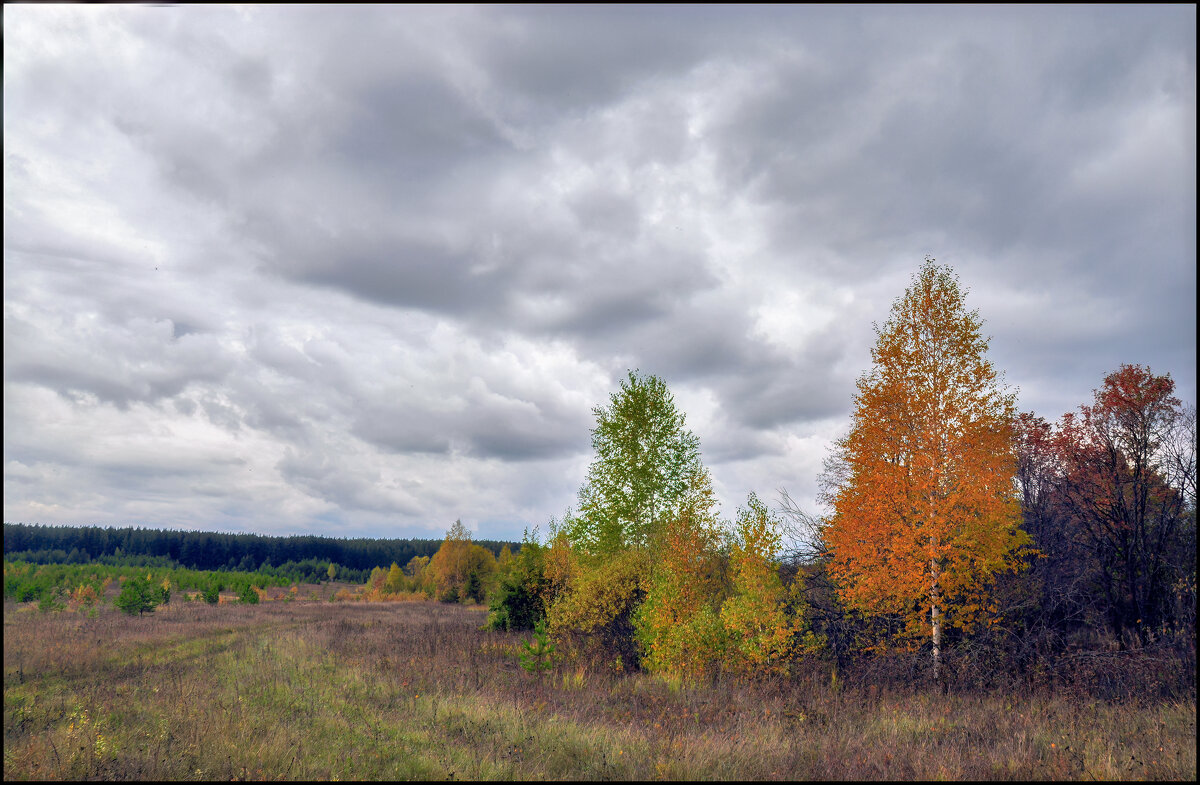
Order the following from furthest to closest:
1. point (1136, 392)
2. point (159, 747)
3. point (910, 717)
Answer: point (1136, 392), point (910, 717), point (159, 747)

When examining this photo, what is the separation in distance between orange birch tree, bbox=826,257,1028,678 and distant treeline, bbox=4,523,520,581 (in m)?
60.8

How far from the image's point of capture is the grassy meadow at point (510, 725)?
27.1ft

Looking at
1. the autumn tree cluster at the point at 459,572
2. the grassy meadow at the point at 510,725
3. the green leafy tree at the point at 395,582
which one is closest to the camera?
the grassy meadow at the point at 510,725

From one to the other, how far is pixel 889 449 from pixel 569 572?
16.0m

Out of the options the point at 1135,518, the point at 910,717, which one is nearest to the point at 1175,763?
the point at 910,717

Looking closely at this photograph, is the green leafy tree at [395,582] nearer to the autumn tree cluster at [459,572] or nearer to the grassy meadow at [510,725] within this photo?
the autumn tree cluster at [459,572]

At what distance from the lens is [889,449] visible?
1561 centimetres

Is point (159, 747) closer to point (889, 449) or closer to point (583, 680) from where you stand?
point (583, 680)

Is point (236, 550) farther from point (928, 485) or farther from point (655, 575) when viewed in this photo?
point (928, 485)

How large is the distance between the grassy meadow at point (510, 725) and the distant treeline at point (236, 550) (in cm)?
5337

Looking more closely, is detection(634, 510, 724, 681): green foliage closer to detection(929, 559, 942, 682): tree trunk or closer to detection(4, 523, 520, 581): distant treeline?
detection(929, 559, 942, 682): tree trunk

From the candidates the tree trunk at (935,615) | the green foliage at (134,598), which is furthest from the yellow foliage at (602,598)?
the green foliage at (134,598)

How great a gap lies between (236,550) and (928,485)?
13813 cm

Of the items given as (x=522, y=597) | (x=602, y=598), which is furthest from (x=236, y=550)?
(x=602, y=598)
